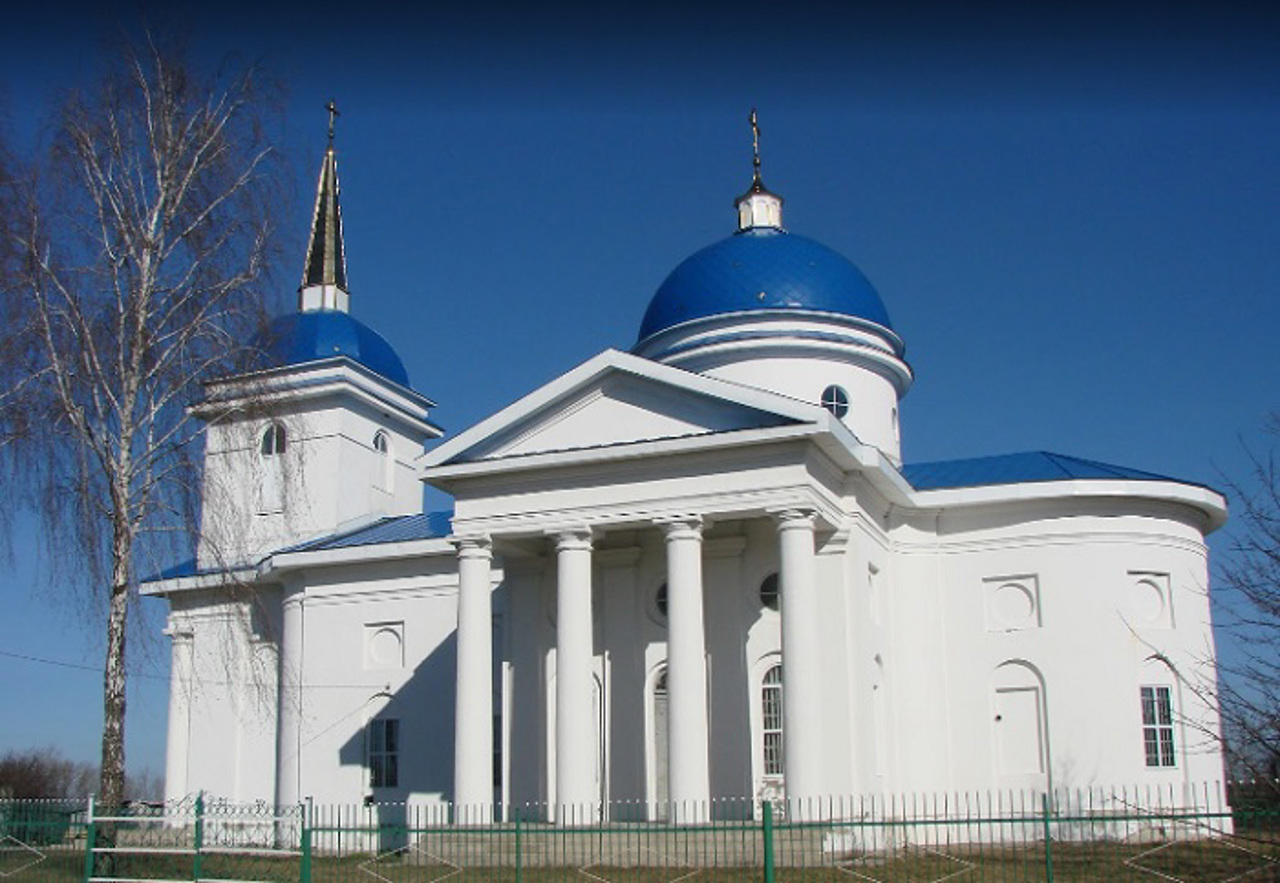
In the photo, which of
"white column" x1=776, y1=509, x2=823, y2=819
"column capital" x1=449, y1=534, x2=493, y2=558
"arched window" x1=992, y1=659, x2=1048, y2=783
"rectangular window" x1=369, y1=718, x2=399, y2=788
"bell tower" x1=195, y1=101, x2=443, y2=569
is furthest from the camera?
"bell tower" x1=195, y1=101, x2=443, y2=569

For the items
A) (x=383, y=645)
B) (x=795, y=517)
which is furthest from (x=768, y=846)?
→ (x=383, y=645)

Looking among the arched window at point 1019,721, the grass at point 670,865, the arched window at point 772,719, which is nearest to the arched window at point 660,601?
the arched window at point 772,719

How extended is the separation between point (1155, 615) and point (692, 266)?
9851 mm

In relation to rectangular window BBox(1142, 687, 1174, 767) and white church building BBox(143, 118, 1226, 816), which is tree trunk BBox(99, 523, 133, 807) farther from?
rectangular window BBox(1142, 687, 1174, 767)

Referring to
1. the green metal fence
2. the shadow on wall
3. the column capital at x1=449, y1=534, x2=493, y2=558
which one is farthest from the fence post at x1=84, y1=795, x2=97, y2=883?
the shadow on wall

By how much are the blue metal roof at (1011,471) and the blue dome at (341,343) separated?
11.4 meters

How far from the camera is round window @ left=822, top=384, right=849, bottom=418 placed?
23875 mm

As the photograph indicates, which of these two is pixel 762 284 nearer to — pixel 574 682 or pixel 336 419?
pixel 574 682

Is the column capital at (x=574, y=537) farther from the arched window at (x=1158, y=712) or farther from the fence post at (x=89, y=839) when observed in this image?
the arched window at (x=1158, y=712)

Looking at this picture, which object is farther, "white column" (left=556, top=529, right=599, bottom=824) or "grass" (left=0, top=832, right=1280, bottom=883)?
"white column" (left=556, top=529, right=599, bottom=824)

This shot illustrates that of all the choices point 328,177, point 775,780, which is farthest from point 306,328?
point 775,780

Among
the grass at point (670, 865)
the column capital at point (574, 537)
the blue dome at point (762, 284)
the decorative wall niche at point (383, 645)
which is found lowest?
the grass at point (670, 865)

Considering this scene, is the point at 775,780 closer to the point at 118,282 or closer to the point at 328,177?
the point at 118,282

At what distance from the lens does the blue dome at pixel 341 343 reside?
2898 centimetres
